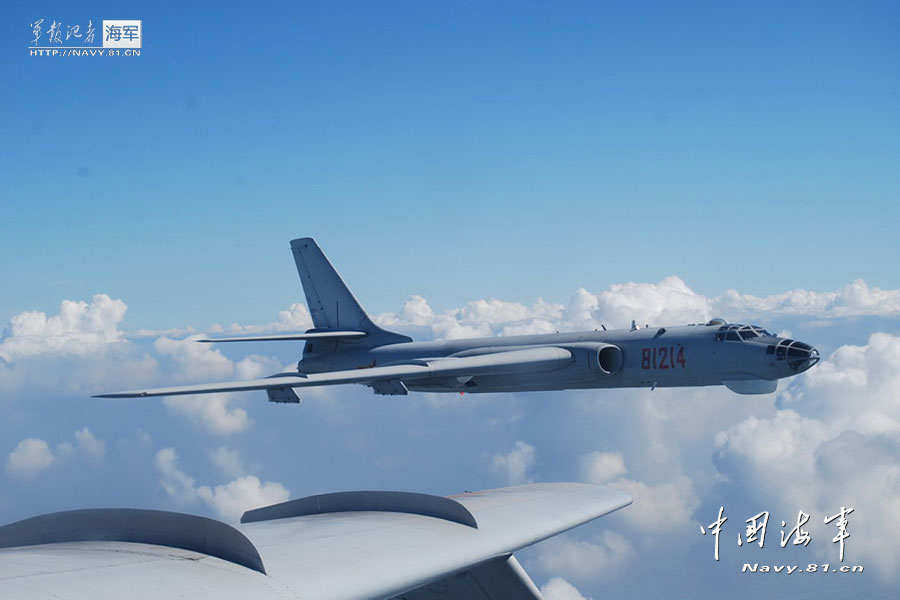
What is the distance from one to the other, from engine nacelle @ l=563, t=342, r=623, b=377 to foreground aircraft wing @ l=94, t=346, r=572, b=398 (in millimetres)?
528

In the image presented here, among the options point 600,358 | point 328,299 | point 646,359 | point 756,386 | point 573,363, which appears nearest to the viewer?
point 756,386

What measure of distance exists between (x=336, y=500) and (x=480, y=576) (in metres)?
1.38

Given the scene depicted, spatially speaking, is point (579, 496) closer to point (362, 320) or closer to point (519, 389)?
point (519, 389)

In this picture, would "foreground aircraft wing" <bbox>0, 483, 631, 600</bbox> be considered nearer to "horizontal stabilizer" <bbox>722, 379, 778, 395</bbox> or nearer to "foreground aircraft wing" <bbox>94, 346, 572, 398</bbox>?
"foreground aircraft wing" <bbox>94, 346, 572, 398</bbox>

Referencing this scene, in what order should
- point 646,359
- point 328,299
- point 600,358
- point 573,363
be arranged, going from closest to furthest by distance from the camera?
point 646,359
point 600,358
point 573,363
point 328,299

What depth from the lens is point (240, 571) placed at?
465cm

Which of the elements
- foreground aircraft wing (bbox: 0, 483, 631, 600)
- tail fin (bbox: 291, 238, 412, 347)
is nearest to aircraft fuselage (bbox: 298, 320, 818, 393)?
tail fin (bbox: 291, 238, 412, 347)

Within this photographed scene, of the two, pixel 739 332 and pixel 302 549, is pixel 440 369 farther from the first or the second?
pixel 302 549

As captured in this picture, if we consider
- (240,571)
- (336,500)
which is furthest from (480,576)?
(240,571)

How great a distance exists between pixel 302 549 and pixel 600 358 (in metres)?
24.6

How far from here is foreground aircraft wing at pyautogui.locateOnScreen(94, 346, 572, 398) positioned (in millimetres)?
25156

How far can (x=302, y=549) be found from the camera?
17.5 feet

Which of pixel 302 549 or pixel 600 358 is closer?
pixel 302 549

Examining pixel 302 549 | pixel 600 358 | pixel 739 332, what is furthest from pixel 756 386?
pixel 302 549
